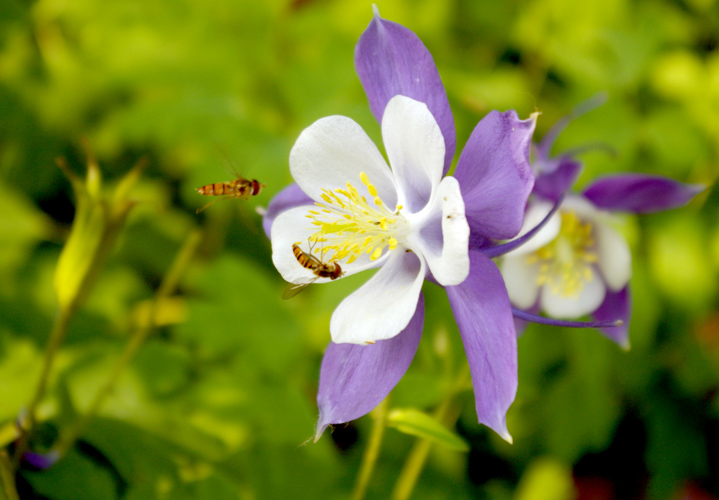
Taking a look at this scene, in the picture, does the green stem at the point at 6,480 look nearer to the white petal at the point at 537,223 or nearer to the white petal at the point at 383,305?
the white petal at the point at 383,305

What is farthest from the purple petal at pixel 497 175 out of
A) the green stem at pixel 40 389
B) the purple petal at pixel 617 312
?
the green stem at pixel 40 389

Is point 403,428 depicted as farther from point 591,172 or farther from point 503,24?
point 503,24

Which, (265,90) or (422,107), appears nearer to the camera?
(422,107)

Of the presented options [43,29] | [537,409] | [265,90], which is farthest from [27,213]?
[537,409]

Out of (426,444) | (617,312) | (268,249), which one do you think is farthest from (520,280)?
(268,249)

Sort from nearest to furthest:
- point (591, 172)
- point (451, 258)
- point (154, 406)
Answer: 1. point (451, 258)
2. point (154, 406)
3. point (591, 172)
